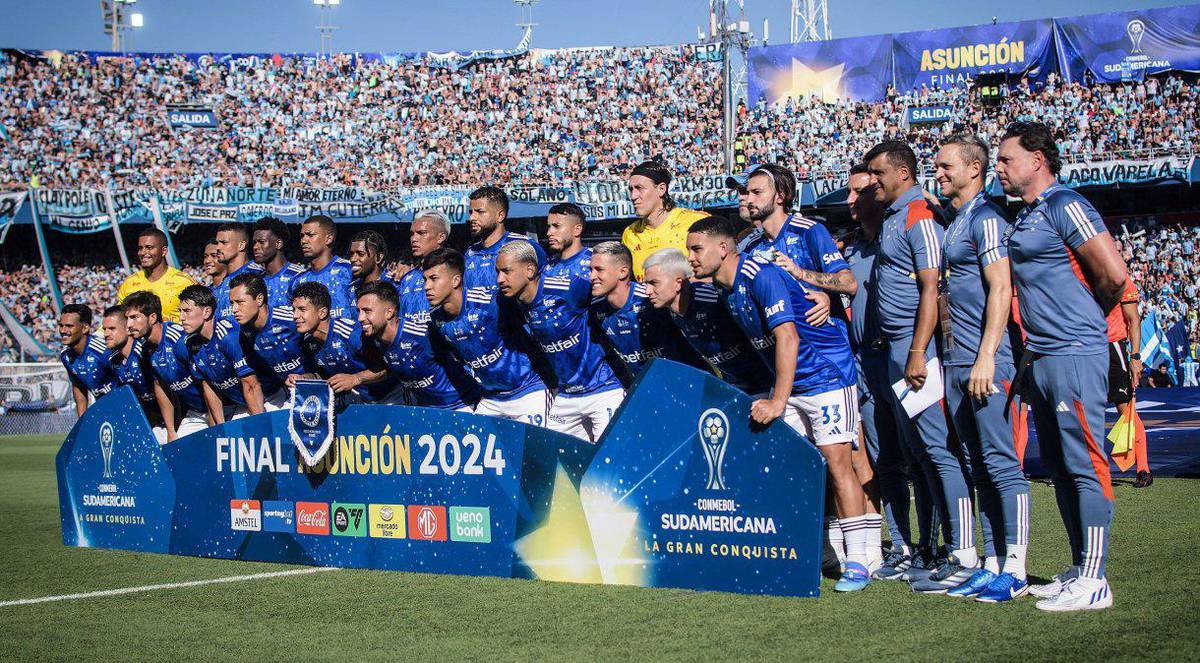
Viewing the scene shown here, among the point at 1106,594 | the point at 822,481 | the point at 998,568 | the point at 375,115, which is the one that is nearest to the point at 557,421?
the point at 822,481

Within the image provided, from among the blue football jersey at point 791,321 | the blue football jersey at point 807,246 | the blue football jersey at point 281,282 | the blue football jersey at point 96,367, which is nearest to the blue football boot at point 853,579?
the blue football jersey at point 791,321

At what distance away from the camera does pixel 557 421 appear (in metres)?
7.03

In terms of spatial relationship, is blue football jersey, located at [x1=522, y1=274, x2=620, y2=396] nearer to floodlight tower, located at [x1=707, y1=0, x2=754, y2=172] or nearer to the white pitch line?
the white pitch line

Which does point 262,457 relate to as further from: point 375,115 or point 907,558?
point 375,115

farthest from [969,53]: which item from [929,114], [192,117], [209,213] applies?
[192,117]

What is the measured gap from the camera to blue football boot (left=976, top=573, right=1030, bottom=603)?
5.04 metres

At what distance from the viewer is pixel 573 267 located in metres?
6.86

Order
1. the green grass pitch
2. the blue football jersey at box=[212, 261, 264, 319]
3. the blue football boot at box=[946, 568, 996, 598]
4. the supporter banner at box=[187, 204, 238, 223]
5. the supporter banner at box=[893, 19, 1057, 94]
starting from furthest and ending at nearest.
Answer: the supporter banner at box=[893, 19, 1057, 94] → the supporter banner at box=[187, 204, 238, 223] → the blue football jersey at box=[212, 261, 264, 319] → the blue football boot at box=[946, 568, 996, 598] → the green grass pitch

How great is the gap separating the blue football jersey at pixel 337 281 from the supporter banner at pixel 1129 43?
91.4 feet

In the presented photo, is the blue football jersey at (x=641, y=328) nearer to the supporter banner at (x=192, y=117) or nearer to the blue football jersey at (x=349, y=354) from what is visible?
the blue football jersey at (x=349, y=354)

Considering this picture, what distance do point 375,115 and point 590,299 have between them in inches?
1218

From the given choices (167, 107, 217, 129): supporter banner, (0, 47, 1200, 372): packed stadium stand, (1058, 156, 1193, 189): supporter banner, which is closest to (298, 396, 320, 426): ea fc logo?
(1058, 156, 1193, 189): supporter banner

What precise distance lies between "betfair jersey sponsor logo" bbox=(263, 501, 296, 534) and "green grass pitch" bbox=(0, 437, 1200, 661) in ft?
0.82

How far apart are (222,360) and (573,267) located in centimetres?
332
